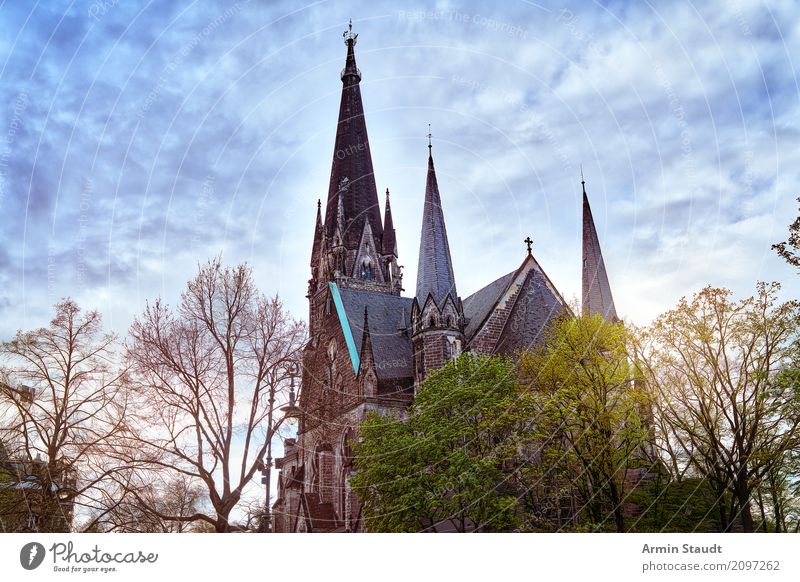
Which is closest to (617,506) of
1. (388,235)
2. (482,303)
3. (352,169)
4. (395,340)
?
(482,303)

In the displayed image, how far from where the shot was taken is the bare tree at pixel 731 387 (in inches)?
534

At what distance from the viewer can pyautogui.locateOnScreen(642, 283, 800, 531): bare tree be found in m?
13.6

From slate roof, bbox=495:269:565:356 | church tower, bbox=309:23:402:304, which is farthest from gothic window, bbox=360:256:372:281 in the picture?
slate roof, bbox=495:269:565:356

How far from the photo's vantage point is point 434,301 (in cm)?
2170

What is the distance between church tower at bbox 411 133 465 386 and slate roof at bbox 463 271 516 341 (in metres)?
0.85

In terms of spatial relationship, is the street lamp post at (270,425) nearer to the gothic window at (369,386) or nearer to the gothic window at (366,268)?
the gothic window at (369,386)

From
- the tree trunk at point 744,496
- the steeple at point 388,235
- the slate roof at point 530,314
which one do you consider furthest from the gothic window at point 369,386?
the steeple at point 388,235

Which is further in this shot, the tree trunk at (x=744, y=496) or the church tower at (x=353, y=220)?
the church tower at (x=353, y=220)

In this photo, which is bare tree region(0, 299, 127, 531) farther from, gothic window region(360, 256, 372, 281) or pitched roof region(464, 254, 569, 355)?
gothic window region(360, 256, 372, 281)

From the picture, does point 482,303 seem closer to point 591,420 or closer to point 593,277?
point 593,277

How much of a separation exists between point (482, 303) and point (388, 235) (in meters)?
12.1

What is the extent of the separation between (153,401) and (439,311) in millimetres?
9898
